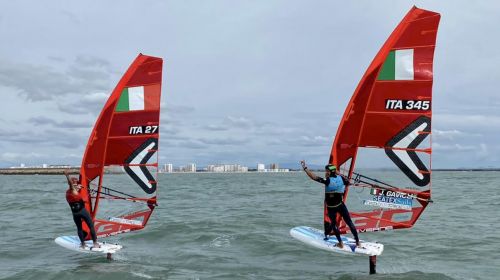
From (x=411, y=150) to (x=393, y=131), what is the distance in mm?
602

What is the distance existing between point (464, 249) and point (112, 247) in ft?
35.1

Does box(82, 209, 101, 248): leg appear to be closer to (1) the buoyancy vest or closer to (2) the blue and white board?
(2) the blue and white board

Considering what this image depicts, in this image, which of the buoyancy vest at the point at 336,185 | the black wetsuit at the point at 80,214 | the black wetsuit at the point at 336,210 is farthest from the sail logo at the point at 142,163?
the buoyancy vest at the point at 336,185

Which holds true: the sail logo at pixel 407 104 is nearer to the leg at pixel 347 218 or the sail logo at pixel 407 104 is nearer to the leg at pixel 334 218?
the leg at pixel 347 218

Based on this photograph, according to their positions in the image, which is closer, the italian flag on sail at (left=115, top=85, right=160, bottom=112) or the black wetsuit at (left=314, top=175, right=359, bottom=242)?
the black wetsuit at (left=314, top=175, right=359, bottom=242)

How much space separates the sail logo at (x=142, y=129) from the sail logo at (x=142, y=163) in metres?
0.23

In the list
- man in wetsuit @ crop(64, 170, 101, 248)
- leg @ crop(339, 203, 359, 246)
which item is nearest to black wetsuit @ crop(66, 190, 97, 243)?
man in wetsuit @ crop(64, 170, 101, 248)

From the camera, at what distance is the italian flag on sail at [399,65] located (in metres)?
10.9

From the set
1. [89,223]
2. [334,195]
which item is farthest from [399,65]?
[89,223]

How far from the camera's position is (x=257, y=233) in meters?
18.6

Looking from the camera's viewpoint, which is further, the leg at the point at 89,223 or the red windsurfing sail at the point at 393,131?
the leg at the point at 89,223

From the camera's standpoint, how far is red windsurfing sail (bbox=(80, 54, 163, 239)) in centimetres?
1307

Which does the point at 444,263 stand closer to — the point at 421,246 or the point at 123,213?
the point at 421,246

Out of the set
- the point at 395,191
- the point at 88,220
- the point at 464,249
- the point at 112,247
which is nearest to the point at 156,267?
the point at 112,247
